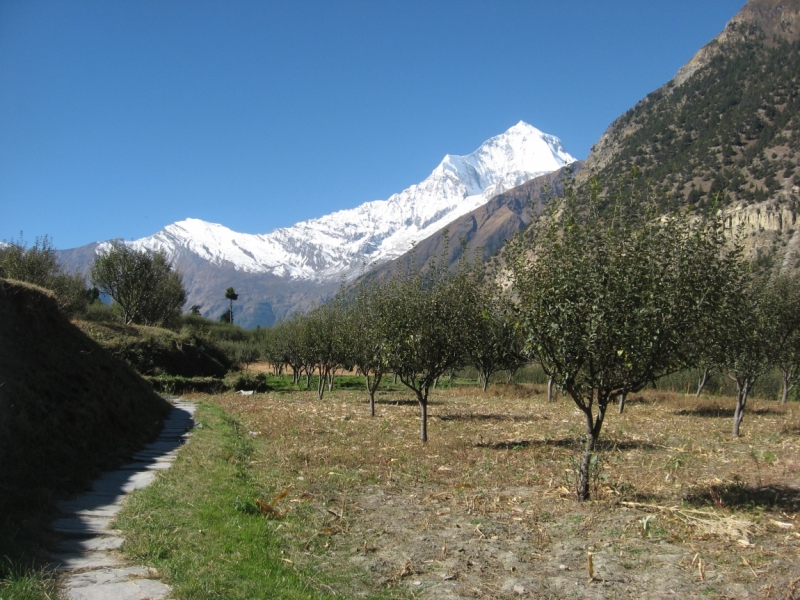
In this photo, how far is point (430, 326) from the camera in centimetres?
2122

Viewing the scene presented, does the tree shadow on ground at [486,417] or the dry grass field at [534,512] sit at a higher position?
the dry grass field at [534,512]

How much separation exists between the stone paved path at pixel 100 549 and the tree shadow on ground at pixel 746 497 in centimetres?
1010

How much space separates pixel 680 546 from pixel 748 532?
1.44m

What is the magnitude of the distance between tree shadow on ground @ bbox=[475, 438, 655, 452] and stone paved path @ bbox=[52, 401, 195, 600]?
37.0 ft

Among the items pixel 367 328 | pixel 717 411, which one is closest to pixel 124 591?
pixel 367 328

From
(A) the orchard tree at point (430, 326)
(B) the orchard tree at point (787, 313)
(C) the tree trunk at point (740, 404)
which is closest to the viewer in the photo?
(A) the orchard tree at point (430, 326)

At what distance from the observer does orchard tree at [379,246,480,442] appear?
21141mm

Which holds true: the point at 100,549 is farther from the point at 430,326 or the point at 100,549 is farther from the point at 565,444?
the point at 565,444

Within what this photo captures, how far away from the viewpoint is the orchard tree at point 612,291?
36.5ft

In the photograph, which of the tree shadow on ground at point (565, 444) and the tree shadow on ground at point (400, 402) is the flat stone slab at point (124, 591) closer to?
the tree shadow on ground at point (565, 444)

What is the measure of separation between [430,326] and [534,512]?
35.0 feet

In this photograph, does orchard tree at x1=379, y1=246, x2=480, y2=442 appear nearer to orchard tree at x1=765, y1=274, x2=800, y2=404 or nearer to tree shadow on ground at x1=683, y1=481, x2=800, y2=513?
tree shadow on ground at x1=683, y1=481, x2=800, y2=513

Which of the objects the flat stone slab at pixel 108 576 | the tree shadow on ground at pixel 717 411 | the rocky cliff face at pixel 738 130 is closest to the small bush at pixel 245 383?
the tree shadow on ground at pixel 717 411

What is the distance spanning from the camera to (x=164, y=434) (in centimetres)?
1850
